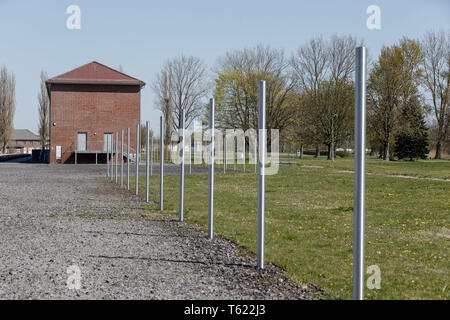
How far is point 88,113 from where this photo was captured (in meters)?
47.4

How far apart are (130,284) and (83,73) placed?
4539cm

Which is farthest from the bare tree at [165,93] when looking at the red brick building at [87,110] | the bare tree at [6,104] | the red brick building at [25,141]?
the red brick building at [25,141]

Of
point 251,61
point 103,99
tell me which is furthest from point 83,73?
point 251,61

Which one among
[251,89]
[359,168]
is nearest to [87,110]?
[251,89]

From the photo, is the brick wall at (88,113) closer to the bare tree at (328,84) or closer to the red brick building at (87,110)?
the red brick building at (87,110)

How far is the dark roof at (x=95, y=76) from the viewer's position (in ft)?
155

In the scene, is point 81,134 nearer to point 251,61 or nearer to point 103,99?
point 103,99

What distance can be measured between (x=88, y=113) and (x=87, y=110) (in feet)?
0.95

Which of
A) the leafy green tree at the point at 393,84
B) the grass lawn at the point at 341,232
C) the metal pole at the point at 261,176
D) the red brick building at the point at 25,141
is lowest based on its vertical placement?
the grass lawn at the point at 341,232

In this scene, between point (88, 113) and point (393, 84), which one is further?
point (393, 84)

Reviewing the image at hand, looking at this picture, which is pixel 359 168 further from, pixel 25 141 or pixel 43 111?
pixel 25 141

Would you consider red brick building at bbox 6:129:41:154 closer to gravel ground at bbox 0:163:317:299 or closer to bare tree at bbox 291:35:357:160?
bare tree at bbox 291:35:357:160

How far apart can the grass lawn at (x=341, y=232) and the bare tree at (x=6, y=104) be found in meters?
67.0

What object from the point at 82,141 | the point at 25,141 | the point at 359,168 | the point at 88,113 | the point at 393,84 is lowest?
the point at 359,168
